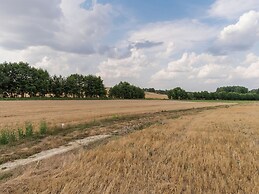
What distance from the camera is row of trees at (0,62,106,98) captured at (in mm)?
96125

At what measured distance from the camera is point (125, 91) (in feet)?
442

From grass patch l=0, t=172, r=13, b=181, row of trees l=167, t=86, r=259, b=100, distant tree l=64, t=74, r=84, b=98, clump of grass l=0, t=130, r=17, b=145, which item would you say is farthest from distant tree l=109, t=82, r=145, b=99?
grass patch l=0, t=172, r=13, b=181

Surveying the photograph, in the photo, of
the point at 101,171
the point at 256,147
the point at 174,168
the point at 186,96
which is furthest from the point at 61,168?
the point at 186,96

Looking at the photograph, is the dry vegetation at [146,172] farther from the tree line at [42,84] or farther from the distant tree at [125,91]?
the distant tree at [125,91]

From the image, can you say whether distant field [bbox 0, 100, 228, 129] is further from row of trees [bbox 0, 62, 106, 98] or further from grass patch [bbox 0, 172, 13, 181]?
row of trees [bbox 0, 62, 106, 98]

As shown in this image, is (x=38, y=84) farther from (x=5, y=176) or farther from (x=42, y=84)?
(x=5, y=176)

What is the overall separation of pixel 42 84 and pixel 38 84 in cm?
142

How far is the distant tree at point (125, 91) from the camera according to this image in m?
133

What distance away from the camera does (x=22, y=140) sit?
1591 centimetres

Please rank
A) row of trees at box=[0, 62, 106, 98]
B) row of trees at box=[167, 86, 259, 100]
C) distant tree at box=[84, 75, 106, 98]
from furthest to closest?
1. row of trees at box=[167, 86, 259, 100]
2. distant tree at box=[84, 75, 106, 98]
3. row of trees at box=[0, 62, 106, 98]

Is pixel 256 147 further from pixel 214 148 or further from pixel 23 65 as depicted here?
pixel 23 65

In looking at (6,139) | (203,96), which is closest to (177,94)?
(203,96)

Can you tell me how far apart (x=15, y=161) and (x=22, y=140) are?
187 inches

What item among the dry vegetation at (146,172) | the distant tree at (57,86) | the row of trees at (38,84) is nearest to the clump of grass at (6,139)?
the dry vegetation at (146,172)
